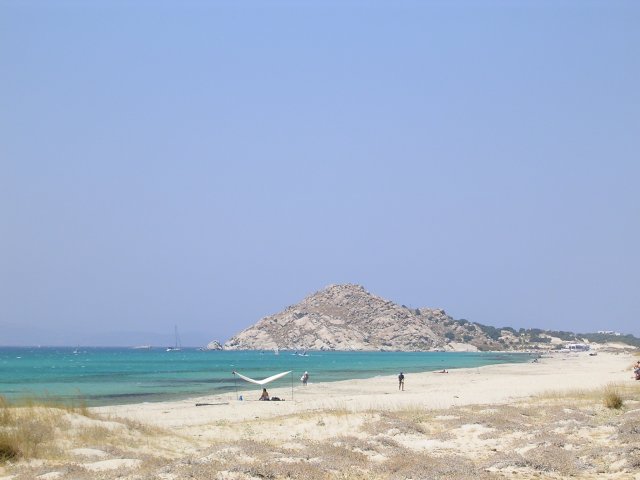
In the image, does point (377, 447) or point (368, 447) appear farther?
point (377, 447)

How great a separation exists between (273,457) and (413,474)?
2988 mm

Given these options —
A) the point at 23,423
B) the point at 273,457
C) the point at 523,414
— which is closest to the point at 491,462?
the point at 273,457

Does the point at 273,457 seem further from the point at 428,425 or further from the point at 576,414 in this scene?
the point at 576,414

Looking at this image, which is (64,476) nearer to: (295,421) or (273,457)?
(273,457)

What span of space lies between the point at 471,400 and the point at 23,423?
21.8 meters

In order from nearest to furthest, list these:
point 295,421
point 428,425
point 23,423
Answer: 1. point 23,423
2. point 428,425
3. point 295,421

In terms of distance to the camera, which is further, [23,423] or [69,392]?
[69,392]

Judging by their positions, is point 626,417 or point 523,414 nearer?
point 626,417

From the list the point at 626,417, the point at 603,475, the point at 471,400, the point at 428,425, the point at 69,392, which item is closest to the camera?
the point at 603,475

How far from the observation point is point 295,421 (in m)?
20.6

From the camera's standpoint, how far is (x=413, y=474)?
12305 mm

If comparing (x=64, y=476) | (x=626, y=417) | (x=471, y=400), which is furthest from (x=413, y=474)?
(x=471, y=400)

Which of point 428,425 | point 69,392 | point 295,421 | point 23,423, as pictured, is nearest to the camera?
point 23,423

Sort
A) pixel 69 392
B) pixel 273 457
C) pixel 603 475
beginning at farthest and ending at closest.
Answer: pixel 69 392, pixel 273 457, pixel 603 475
